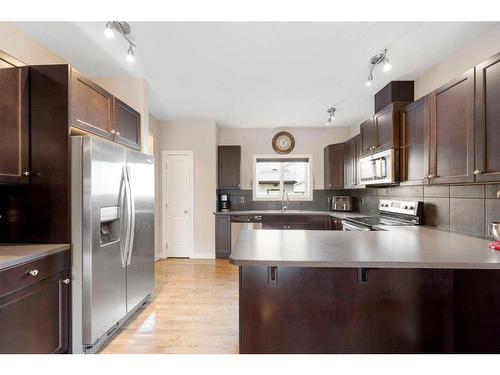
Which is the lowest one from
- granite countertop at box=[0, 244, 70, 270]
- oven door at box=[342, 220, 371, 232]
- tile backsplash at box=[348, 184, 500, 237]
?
oven door at box=[342, 220, 371, 232]

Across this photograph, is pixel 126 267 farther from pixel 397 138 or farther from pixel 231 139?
pixel 231 139

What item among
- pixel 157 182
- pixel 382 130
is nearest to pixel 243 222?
pixel 157 182

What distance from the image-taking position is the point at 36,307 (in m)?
1.47

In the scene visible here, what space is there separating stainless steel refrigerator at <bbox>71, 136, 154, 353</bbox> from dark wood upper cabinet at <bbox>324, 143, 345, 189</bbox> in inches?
136

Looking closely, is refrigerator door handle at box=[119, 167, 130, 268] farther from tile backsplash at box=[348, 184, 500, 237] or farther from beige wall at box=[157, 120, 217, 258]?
tile backsplash at box=[348, 184, 500, 237]

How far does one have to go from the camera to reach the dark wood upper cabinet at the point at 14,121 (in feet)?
Answer: 5.22

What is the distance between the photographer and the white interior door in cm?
451

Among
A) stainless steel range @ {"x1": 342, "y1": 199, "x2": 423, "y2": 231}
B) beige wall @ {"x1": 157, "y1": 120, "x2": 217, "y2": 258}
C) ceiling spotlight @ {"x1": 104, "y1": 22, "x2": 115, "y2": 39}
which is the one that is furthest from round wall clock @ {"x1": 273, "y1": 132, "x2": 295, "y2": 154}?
ceiling spotlight @ {"x1": 104, "y1": 22, "x2": 115, "y2": 39}

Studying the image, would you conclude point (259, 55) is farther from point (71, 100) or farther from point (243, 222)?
point (243, 222)

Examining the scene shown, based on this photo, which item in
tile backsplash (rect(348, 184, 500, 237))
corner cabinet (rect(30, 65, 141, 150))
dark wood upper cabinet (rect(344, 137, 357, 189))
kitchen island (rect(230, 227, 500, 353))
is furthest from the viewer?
dark wood upper cabinet (rect(344, 137, 357, 189))

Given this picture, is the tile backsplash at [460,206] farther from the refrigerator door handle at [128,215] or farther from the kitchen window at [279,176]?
the refrigerator door handle at [128,215]

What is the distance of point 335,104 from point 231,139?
2.22 m

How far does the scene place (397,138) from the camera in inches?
102
